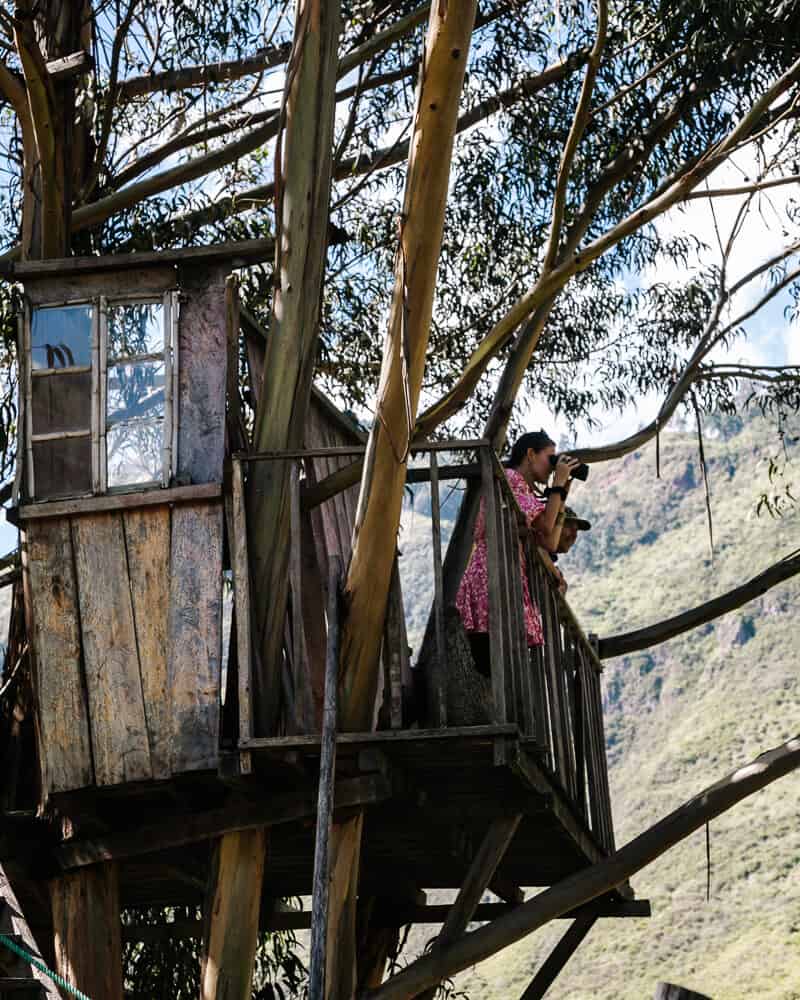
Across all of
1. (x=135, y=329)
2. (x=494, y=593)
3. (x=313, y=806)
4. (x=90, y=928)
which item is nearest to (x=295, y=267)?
(x=135, y=329)

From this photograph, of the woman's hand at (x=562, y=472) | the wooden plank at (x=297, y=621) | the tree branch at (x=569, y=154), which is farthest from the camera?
the tree branch at (x=569, y=154)

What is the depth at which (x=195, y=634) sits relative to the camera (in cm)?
765

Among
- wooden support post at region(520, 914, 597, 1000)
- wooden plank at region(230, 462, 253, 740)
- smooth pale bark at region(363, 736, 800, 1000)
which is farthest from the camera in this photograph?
wooden support post at region(520, 914, 597, 1000)

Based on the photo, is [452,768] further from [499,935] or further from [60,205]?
[60,205]

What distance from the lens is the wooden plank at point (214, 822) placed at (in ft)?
25.0

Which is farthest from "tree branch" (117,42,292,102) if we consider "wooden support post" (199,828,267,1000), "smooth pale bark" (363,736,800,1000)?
"smooth pale bark" (363,736,800,1000)

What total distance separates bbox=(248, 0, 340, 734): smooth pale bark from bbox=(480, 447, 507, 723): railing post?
3.09 feet

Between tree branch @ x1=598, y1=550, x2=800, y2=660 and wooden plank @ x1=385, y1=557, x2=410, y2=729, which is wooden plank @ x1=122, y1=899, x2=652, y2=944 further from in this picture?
wooden plank @ x1=385, y1=557, x2=410, y2=729

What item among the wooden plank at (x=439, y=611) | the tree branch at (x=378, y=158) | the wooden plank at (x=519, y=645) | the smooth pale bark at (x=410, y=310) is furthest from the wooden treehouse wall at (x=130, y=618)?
the tree branch at (x=378, y=158)

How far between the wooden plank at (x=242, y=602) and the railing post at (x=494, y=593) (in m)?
1.04

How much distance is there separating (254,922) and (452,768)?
1.15 meters

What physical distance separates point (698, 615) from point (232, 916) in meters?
4.73

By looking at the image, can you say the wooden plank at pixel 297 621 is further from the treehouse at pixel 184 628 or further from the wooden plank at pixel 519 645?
the wooden plank at pixel 519 645

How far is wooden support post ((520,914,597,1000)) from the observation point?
10461mm
